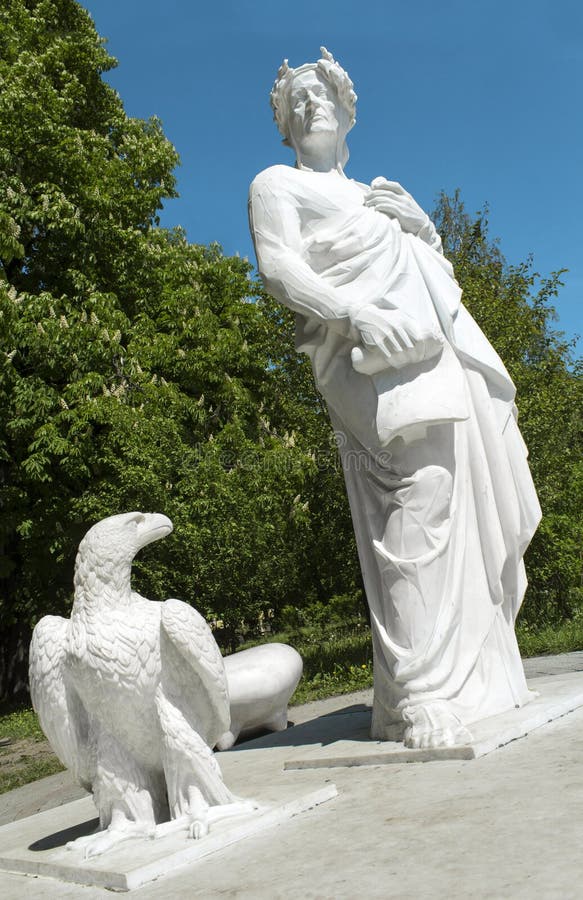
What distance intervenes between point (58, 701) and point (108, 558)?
1.74ft

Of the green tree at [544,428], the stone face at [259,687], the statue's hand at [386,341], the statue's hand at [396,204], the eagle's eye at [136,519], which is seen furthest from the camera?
the green tree at [544,428]

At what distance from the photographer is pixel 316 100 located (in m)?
4.88

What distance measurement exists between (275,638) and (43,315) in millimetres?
6892

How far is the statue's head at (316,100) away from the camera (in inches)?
193

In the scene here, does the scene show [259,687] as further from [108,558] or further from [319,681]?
[319,681]

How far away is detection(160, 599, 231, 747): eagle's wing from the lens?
9.93 ft

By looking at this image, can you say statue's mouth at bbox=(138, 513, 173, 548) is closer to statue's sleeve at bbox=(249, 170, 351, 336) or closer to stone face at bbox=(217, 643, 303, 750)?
statue's sleeve at bbox=(249, 170, 351, 336)

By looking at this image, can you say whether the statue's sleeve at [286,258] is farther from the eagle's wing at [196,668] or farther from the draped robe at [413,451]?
the eagle's wing at [196,668]

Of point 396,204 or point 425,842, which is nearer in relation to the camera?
point 425,842

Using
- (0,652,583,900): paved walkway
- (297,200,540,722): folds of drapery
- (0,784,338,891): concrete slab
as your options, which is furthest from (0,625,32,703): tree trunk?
(0,652,583,900): paved walkway

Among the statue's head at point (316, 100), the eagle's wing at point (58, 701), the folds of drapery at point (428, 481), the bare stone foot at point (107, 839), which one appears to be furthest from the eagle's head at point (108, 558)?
the statue's head at point (316, 100)

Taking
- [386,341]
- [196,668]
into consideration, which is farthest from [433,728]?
[386,341]

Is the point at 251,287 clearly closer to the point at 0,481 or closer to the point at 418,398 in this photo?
the point at 0,481

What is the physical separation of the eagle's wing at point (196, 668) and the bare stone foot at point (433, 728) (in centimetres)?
105
